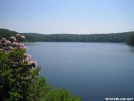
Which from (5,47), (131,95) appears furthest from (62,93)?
(131,95)

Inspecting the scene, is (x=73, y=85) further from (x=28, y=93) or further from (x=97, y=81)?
(x=28, y=93)

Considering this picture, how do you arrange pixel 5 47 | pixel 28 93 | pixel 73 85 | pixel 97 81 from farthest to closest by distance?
1. pixel 97 81
2. pixel 73 85
3. pixel 5 47
4. pixel 28 93

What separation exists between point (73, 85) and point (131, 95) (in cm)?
820

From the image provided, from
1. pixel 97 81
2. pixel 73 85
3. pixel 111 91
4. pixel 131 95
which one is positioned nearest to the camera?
pixel 131 95

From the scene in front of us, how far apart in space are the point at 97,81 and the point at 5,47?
20580 mm

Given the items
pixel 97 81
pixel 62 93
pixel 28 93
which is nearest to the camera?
pixel 62 93

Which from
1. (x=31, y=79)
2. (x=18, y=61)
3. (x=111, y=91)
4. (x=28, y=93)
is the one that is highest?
(x=18, y=61)

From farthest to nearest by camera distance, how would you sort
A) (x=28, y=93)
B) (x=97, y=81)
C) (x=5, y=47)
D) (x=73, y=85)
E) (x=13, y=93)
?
(x=97, y=81), (x=73, y=85), (x=5, y=47), (x=28, y=93), (x=13, y=93)

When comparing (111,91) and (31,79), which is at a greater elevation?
(31,79)

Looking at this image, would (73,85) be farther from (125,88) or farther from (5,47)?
(5,47)

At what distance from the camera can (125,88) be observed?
2428cm

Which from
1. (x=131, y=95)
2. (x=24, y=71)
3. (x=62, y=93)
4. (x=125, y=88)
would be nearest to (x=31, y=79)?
(x=24, y=71)

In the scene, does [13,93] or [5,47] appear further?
[5,47]

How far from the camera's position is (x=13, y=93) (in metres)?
7.21
